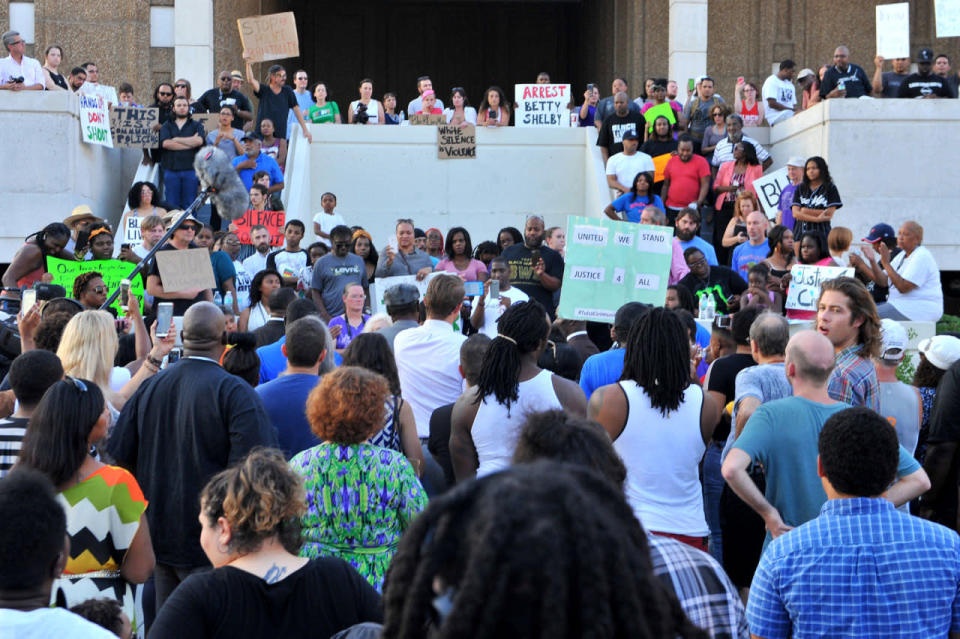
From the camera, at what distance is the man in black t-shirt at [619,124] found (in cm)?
1585

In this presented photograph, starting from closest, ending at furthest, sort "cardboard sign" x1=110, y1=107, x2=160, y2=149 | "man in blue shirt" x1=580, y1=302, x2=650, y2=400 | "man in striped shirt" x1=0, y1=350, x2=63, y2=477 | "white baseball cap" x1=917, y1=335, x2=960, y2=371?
1. "man in striped shirt" x1=0, y1=350, x2=63, y2=477
2. "man in blue shirt" x1=580, y1=302, x2=650, y2=400
3. "white baseball cap" x1=917, y1=335, x2=960, y2=371
4. "cardboard sign" x1=110, y1=107, x2=160, y2=149

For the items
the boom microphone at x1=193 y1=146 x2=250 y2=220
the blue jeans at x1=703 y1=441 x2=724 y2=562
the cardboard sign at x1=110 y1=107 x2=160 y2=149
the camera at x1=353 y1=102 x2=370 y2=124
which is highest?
the camera at x1=353 y1=102 x2=370 y2=124

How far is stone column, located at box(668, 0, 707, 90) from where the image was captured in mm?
22078

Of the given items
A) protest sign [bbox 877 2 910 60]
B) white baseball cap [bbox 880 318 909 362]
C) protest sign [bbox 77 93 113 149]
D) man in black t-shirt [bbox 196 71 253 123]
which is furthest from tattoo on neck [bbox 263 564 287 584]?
man in black t-shirt [bbox 196 71 253 123]

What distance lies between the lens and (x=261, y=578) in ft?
10.2

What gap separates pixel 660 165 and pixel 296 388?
10748 mm

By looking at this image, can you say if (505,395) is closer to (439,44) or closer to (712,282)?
(712,282)

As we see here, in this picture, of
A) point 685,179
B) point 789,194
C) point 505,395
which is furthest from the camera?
point 685,179

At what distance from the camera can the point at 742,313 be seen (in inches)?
247

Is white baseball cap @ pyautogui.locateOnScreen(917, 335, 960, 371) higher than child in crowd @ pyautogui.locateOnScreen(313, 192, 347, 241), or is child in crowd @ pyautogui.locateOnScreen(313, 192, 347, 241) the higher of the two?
child in crowd @ pyautogui.locateOnScreen(313, 192, 347, 241)

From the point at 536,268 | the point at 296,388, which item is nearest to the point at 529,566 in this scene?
the point at 296,388

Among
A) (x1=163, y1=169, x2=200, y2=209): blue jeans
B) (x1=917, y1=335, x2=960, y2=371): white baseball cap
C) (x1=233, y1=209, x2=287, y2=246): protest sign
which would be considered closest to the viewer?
(x1=917, y1=335, x2=960, y2=371): white baseball cap

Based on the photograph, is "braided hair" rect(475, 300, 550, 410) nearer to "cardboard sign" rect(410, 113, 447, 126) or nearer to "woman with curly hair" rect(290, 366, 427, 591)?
"woman with curly hair" rect(290, 366, 427, 591)

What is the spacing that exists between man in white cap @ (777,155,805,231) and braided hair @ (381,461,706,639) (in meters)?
12.3
